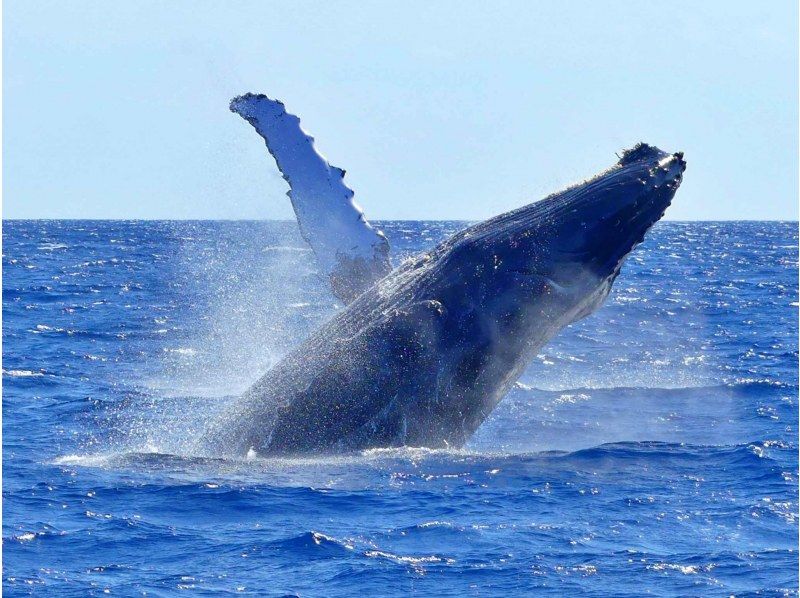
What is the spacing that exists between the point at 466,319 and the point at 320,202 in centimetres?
267

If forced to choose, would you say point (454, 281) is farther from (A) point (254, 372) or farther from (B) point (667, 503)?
(A) point (254, 372)

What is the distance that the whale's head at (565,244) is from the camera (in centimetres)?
907

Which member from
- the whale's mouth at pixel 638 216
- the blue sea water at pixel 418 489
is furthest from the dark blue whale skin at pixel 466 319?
the blue sea water at pixel 418 489

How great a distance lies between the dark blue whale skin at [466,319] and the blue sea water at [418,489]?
285 mm

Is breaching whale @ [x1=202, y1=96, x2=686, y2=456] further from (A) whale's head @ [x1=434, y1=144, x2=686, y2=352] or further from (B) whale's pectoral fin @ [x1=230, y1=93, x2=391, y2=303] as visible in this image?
(B) whale's pectoral fin @ [x1=230, y1=93, x2=391, y2=303]

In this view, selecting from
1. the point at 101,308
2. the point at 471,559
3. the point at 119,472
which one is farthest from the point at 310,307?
the point at 471,559

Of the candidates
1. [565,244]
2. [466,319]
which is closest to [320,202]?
[466,319]

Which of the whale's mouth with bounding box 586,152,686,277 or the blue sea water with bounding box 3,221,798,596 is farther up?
the whale's mouth with bounding box 586,152,686,277

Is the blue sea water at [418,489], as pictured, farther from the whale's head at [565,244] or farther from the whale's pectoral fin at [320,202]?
the whale's pectoral fin at [320,202]

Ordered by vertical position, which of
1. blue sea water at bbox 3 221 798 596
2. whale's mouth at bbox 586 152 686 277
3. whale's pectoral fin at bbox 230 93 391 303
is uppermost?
whale's pectoral fin at bbox 230 93 391 303

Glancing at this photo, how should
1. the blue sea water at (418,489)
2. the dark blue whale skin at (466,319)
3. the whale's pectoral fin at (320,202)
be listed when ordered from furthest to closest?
the whale's pectoral fin at (320,202) → the dark blue whale skin at (466,319) → the blue sea water at (418,489)

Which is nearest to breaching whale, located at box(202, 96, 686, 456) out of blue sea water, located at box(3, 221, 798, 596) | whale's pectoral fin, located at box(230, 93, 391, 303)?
blue sea water, located at box(3, 221, 798, 596)

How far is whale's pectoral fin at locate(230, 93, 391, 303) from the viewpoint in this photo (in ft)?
36.2

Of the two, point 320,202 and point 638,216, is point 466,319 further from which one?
point 320,202
